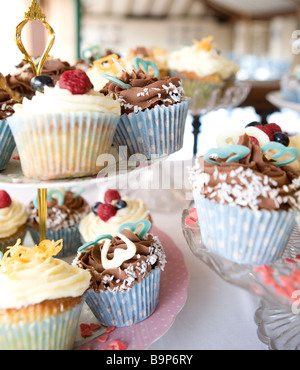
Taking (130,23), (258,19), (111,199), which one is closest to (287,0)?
(258,19)

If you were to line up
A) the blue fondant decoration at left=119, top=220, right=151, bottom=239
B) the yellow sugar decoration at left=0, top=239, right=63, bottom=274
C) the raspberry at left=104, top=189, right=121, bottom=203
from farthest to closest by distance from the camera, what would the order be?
the raspberry at left=104, top=189, right=121, bottom=203 < the blue fondant decoration at left=119, top=220, right=151, bottom=239 < the yellow sugar decoration at left=0, top=239, right=63, bottom=274

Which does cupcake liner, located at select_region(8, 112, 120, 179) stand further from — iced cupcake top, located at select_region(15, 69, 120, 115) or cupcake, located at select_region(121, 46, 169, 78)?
cupcake, located at select_region(121, 46, 169, 78)

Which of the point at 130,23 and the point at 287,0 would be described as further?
the point at 130,23

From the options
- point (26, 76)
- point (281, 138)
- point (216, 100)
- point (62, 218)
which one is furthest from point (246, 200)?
point (216, 100)

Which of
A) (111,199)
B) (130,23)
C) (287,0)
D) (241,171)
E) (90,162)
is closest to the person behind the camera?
(241,171)

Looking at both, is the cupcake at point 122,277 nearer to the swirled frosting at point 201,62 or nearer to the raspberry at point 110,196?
the raspberry at point 110,196

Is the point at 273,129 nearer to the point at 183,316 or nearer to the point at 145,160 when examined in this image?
the point at 145,160

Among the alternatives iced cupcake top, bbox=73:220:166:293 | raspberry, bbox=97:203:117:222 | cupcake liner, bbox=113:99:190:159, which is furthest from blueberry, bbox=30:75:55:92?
raspberry, bbox=97:203:117:222

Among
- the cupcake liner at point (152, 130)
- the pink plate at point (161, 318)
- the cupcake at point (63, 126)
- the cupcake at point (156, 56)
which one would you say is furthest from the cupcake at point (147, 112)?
the cupcake at point (156, 56)
